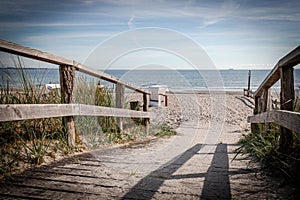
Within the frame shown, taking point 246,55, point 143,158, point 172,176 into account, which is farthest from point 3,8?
point 246,55

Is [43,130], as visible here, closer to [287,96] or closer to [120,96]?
[120,96]

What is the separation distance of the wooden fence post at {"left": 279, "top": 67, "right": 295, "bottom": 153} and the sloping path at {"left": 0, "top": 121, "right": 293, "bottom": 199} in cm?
44

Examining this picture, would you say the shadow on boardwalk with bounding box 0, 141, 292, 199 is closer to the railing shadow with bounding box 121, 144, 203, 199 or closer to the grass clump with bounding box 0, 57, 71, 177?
the railing shadow with bounding box 121, 144, 203, 199

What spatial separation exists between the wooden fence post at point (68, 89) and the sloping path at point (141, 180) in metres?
0.40

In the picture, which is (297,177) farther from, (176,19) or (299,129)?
(176,19)

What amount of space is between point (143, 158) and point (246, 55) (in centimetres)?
1720

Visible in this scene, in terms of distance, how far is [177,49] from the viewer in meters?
7.58

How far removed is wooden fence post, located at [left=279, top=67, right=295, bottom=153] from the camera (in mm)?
2934

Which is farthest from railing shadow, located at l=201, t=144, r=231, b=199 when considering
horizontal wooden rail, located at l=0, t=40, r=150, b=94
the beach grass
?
horizontal wooden rail, located at l=0, t=40, r=150, b=94

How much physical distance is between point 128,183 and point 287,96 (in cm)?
190

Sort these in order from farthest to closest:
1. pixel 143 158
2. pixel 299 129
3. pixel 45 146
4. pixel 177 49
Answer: pixel 177 49
pixel 143 158
pixel 45 146
pixel 299 129

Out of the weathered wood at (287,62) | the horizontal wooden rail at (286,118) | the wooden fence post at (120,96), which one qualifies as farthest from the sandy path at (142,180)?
the wooden fence post at (120,96)

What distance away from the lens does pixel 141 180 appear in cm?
280

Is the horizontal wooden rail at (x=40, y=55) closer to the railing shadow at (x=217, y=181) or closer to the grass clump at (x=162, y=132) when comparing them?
the railing shadow at (x=217, y=181)
